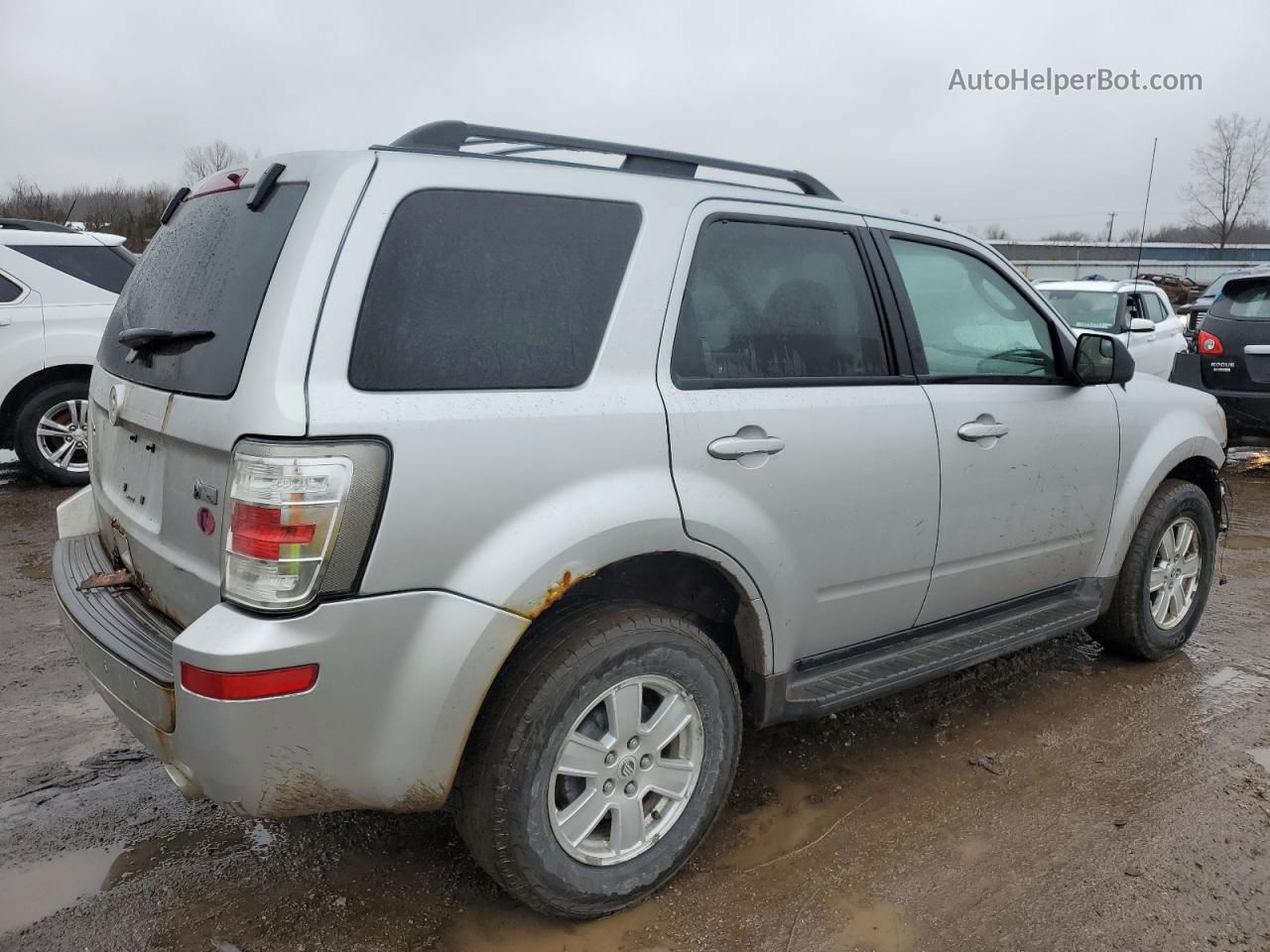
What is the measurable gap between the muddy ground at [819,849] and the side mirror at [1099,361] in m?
1.30

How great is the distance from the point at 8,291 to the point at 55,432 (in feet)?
3.42

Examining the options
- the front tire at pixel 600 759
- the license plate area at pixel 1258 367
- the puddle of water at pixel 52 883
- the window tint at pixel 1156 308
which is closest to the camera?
the front tire at pixel 600 759

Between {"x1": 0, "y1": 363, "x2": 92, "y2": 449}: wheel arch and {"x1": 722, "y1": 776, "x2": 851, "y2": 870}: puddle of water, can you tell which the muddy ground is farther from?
{"x1": 0, "y1": 363, "x2": 92, "y2": 449}: wheel arch

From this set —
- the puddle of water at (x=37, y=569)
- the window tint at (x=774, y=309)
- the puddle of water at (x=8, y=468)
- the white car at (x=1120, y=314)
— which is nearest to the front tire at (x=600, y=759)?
the window tint at (x=774, y=309)

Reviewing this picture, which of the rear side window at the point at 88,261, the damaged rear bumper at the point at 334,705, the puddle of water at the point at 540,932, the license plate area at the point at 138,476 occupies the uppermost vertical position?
the rear side window at the point at 88,261

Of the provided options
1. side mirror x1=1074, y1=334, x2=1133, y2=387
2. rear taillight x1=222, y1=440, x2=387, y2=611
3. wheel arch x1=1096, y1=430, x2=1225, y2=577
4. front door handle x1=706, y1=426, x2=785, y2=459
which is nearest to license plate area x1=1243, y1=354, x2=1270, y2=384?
wheel arch x1=1096, y1=430, x2=1225, y2=577

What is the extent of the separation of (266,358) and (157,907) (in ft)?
5.00

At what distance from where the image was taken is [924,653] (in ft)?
10.6

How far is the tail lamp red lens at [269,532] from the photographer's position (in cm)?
199

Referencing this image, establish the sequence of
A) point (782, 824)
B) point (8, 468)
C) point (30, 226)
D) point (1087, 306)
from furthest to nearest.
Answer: point (1087, 306) < point (8, 468) < point (30, 226) < point (782, 824)

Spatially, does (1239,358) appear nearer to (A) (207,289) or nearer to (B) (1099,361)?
(B) (1099,361)

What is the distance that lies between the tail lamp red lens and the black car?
8.59 meters

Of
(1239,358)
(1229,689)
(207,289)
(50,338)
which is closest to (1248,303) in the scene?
(1239,358)

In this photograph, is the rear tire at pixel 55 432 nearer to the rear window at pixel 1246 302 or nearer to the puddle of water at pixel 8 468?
the puddle of water at pixel 8 468
